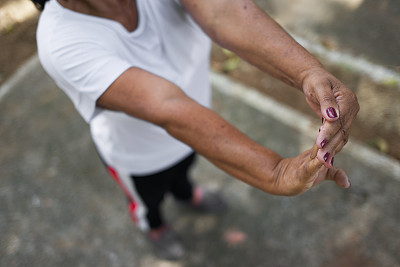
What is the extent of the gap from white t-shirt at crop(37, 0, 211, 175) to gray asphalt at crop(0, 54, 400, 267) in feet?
2.82

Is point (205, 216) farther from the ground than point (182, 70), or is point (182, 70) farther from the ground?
point (182, 70)

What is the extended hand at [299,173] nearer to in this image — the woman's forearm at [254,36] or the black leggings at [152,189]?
the woman's forearm at [254,36]

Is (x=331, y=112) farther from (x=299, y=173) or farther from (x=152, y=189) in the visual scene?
(x=152, y=189)

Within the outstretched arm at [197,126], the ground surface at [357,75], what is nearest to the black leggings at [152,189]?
the outstretched arm at [197,126]

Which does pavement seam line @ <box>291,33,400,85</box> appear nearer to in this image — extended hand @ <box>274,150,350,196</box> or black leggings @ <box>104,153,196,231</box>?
black leggings @ <box>104,153,196,231</box>

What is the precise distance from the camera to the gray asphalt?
2.29 m

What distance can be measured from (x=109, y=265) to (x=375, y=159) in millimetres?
1953

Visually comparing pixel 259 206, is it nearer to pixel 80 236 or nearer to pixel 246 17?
pixel 80 236

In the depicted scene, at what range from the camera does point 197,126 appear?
1100 mm

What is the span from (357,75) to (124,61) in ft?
8.05

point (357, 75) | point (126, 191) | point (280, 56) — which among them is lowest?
point (126, 191)

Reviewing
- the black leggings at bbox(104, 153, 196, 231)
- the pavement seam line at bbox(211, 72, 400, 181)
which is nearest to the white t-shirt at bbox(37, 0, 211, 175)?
the black leggings at bbox(104, 153, 196, 231)

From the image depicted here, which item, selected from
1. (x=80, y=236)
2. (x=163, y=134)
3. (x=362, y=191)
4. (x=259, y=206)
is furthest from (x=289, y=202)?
(x=80, y=236)

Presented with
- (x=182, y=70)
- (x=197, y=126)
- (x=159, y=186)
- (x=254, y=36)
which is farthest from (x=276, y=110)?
(x=197, y=126)
